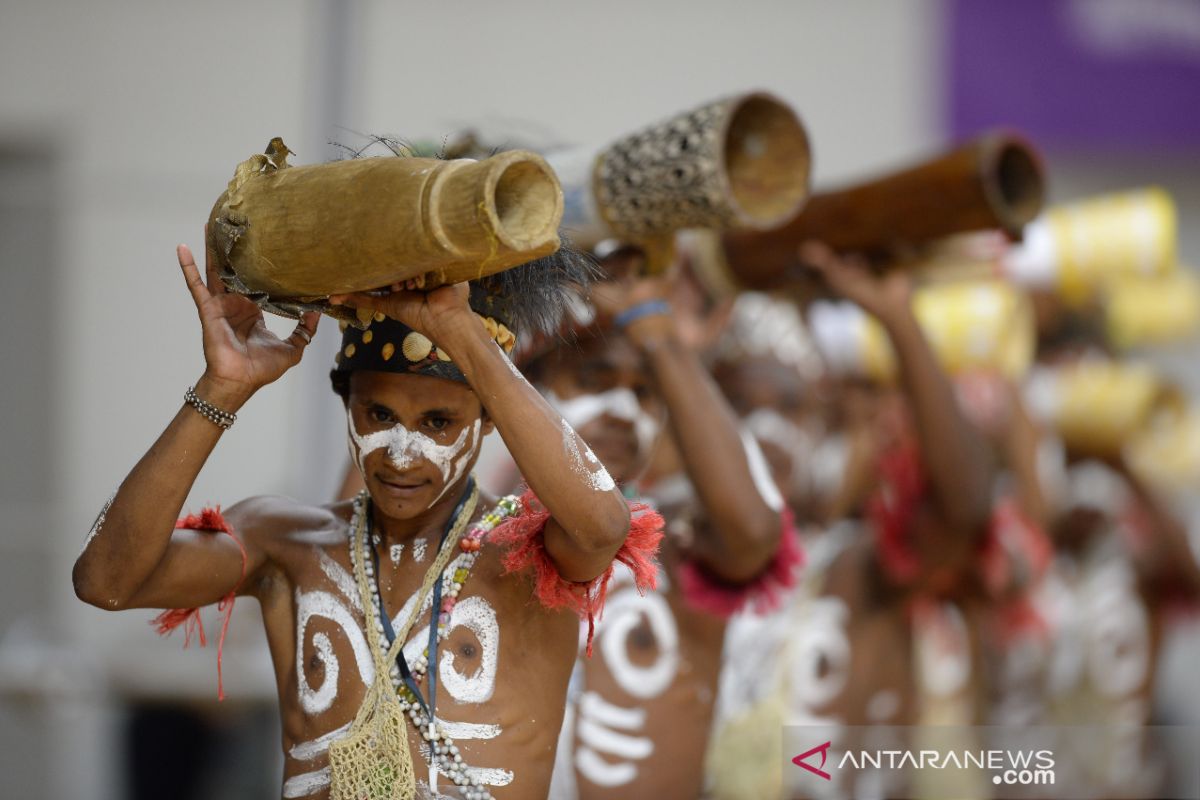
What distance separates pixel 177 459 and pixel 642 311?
1220mm

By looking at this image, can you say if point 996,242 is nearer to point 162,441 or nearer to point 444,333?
point 444,333

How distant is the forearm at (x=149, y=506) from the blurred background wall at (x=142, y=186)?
122 inches

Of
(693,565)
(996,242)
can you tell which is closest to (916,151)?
(996,242)

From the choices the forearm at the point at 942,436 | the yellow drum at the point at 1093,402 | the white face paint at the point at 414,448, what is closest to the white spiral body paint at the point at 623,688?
the forearm at the point at 942,436

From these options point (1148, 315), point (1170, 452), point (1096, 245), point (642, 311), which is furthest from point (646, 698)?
point (1170, 452)

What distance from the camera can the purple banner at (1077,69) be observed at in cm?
734

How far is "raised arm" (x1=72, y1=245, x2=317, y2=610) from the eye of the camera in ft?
6.33

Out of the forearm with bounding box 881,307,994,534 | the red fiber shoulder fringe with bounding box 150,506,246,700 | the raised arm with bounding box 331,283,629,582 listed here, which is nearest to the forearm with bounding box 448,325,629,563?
the raised arm with bounding box 331,283,629,582

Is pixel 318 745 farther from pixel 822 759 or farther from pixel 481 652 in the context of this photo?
pixel 822 759

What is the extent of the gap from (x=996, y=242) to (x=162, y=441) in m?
2.28

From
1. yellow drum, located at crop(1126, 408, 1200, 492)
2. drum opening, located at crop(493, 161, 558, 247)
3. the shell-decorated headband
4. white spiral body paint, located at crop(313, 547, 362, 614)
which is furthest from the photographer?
yellow drum, located at crop(1126, 408, 1200, 492)

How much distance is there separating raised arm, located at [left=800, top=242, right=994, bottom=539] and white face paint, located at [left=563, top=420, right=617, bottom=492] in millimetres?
1615

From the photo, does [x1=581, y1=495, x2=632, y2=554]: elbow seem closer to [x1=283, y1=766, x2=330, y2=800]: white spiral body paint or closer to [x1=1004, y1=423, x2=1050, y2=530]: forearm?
[x1=283, y1=766, x2=330, y2=800]: white spiral body paint

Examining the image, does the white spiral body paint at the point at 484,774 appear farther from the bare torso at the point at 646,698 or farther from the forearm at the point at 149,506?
the bare torso at the point at 646,698
